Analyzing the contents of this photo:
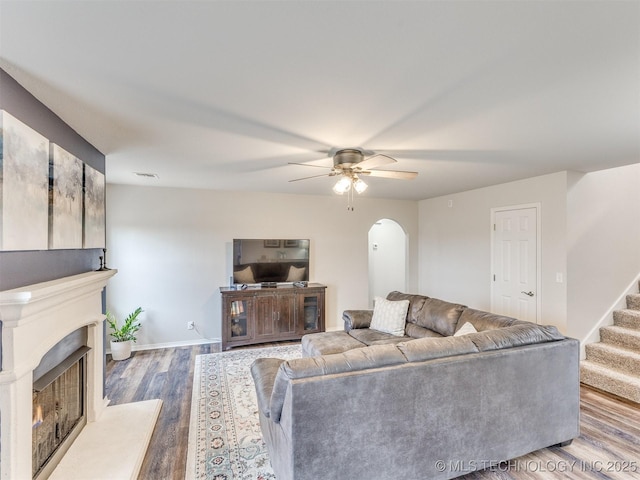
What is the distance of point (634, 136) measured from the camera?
245 cm

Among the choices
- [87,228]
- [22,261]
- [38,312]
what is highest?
[87,228]

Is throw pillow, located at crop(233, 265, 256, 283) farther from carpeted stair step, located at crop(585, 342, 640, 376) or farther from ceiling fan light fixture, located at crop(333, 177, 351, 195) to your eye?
carpeted stair step, located at crop(585, 342, 640, 376)

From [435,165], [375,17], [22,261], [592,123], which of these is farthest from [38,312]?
[592,123]

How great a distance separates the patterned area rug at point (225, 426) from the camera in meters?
2.17

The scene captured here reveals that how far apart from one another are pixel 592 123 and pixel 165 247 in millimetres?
5044

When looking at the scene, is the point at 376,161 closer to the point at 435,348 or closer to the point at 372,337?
the point at 435,348

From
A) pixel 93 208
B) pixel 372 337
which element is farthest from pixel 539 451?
pixel 93 208

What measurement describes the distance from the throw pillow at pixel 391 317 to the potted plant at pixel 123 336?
3293mm

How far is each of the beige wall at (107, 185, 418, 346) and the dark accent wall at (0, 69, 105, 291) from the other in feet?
6.68

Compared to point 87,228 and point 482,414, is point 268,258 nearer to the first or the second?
point 87,228

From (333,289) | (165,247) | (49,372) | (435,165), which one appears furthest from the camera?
(333,289)


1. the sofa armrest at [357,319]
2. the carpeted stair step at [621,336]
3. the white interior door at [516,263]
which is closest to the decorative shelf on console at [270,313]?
the sofa armrest at [357,319]

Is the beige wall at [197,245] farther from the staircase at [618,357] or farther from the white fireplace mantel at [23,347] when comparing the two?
the staircase at [618,357]

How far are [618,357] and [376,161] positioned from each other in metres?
3.64
